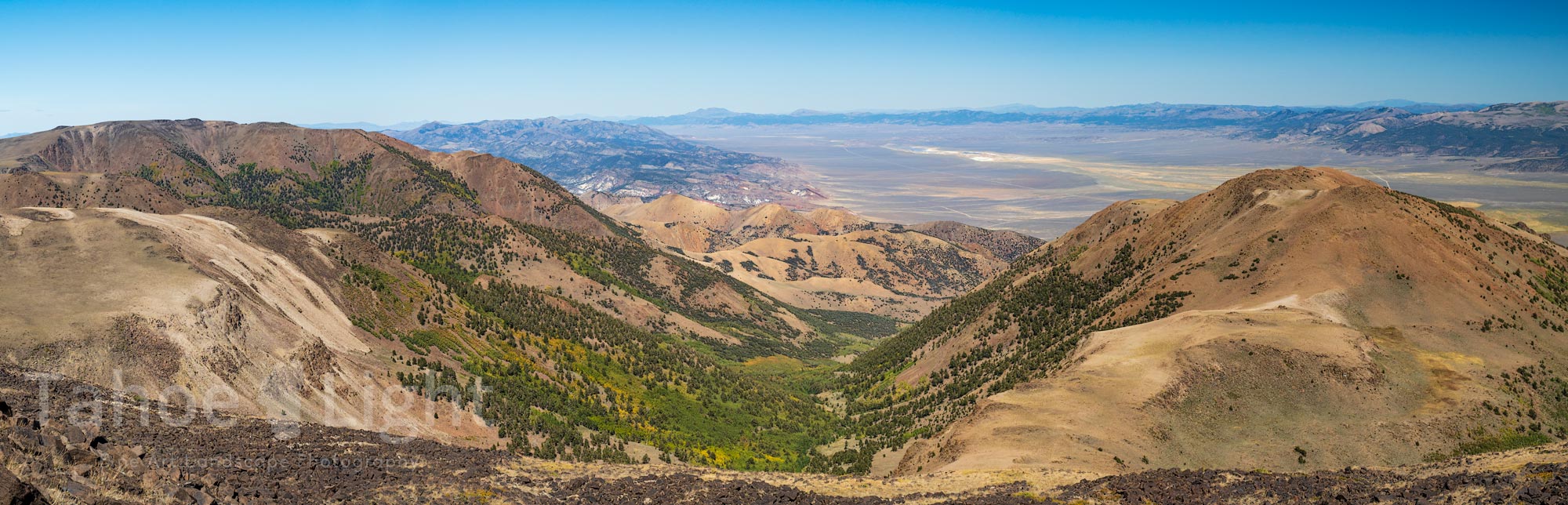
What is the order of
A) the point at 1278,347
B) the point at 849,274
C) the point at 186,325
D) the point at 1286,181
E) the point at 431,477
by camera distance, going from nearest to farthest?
the point at 431,477, the point at 186,325, the point at 1278,347, the point at 1286,181, the point at 849,274

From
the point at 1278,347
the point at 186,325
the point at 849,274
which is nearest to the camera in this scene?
the point at 186,325

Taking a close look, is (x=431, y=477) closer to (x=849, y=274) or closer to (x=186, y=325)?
(x=186, y=325)

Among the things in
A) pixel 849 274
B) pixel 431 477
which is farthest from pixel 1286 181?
pixel 849 274

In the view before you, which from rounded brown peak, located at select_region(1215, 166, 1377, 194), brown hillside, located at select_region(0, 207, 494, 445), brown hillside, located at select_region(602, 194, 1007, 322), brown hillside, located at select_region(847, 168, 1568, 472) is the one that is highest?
rounded brown peak, located at select_region(1215, 166, 1377, 194)

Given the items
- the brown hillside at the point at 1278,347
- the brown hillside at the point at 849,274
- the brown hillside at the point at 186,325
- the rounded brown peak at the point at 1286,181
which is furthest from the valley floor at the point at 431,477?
the brown hillside at the point at 849,274

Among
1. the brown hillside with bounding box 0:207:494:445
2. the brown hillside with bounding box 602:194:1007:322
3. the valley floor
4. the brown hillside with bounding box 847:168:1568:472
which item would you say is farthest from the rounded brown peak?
the brown hillside with bounding box 602:194:1007:322

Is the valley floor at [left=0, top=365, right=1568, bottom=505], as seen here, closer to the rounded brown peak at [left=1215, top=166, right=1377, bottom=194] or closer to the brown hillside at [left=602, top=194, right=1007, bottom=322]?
the rounded brown peak at [left=1215, top=166, right=1377, bottom=194]

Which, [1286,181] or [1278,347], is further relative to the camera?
[1286,181]

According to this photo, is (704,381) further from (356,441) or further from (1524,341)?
(1524,341)
